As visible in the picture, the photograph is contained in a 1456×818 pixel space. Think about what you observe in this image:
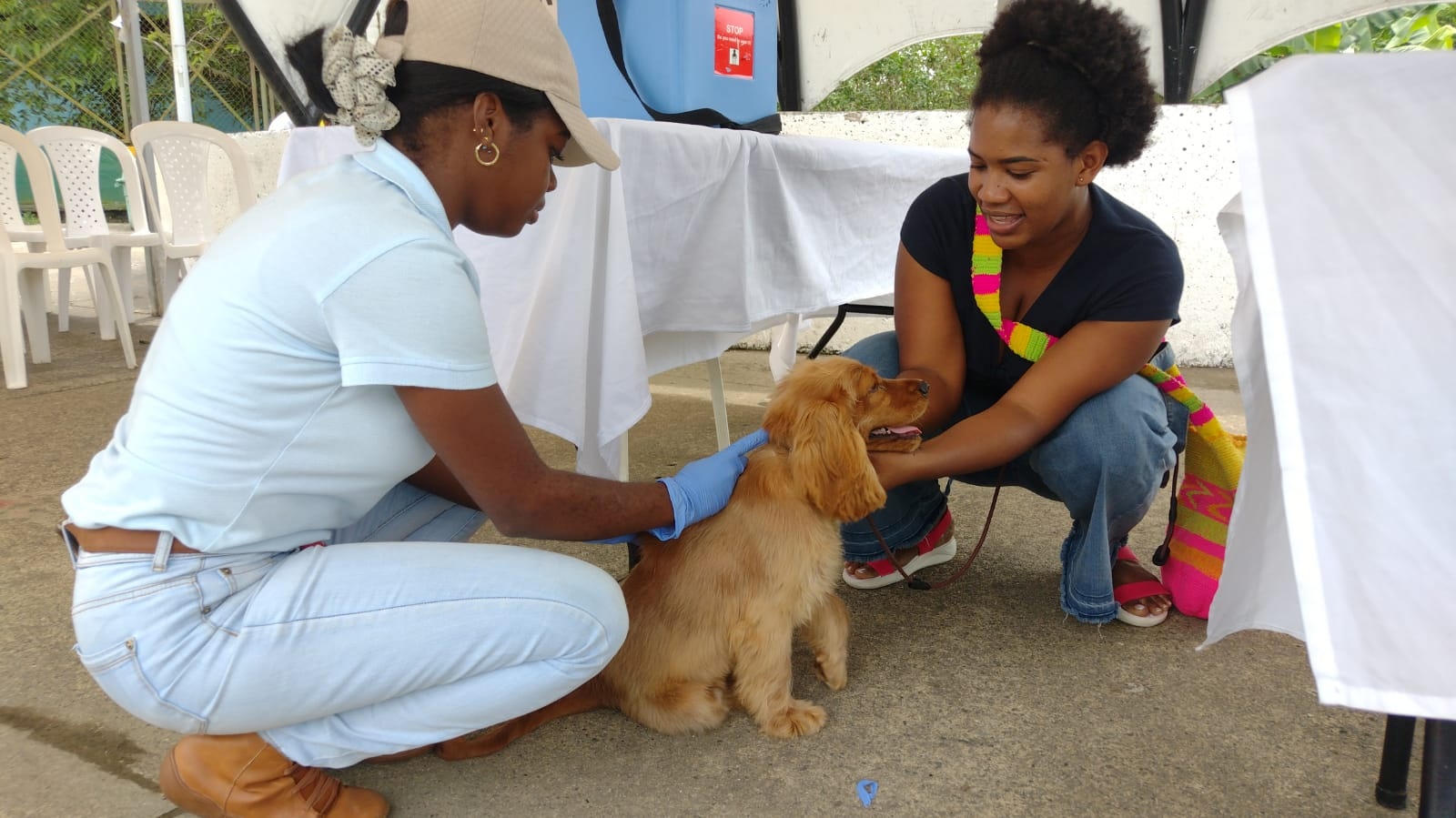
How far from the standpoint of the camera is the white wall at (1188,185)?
5797 millimetres

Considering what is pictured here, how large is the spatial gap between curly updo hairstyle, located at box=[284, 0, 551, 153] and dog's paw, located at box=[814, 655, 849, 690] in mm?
1377

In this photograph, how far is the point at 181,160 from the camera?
6.18 m

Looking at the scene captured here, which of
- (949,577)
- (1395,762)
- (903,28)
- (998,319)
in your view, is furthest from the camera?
(903,28)

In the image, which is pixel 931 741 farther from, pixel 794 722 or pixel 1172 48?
pixel 1172 48

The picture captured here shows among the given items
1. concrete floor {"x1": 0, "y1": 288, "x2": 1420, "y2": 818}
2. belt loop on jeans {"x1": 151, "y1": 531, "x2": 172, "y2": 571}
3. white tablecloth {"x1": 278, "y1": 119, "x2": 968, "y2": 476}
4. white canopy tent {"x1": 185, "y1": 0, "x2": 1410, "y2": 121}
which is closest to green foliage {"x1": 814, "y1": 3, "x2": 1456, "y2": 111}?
white canopy tent {"x1": 185, "y1": 0, "x2": 1410, "y2": 121}

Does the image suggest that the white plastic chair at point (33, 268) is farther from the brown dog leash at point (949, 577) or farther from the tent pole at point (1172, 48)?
the tent pole at point (1172, 48)

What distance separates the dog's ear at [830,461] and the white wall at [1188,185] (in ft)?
12.7

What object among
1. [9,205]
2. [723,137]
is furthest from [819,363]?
[9,205]

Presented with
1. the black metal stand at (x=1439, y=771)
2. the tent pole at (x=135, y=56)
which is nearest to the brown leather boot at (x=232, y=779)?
the black metal stand at (x=1439, y=771)

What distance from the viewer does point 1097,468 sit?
2.42 meters

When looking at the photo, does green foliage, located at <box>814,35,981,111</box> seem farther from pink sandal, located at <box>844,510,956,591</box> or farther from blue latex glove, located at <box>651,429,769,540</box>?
blue latex glove, located at <box>651,429,769,540</box>

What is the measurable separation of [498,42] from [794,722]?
1477mm

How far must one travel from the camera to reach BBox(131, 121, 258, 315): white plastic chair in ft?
20.1

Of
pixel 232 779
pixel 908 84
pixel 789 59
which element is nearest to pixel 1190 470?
pixel 232 779
